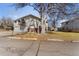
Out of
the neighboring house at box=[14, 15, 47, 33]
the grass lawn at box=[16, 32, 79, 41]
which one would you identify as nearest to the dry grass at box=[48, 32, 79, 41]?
the grass lawn at box=[16, 32, 79, 41]

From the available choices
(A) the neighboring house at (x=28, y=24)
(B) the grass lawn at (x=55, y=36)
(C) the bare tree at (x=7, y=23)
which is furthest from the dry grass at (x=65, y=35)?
(C) the bare tree at (x=7, y=23)

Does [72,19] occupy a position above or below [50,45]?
above

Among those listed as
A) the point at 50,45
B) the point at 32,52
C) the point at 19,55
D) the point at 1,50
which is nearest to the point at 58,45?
the point at 50,45

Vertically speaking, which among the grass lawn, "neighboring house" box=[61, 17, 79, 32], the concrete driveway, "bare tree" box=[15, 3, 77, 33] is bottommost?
the concrete driveway

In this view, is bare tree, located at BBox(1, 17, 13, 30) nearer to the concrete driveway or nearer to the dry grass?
the concrete driveway

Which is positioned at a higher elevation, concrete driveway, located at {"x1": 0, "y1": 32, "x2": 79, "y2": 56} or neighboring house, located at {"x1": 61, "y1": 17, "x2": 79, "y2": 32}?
neighboring house, located at {"x1": 61, "y1": 17, "x2": 79, "y2": 32}

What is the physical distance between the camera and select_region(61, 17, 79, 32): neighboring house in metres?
1.34

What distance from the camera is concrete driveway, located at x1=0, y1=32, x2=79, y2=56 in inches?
52.7

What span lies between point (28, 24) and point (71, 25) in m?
0.36

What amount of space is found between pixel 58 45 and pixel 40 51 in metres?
0.16

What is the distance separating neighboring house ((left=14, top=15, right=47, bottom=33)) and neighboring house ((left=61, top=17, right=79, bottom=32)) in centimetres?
20

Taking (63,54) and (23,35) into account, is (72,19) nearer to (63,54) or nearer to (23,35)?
(63,54)

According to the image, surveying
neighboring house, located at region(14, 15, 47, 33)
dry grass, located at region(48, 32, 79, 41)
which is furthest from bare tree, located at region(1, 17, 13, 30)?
dry grass, located at region(48, 32, 79, 41)

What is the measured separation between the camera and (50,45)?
135cm
